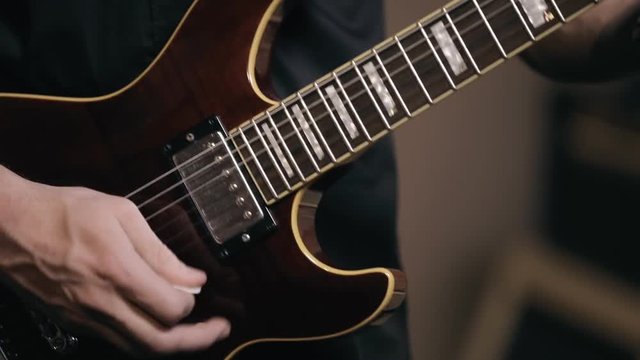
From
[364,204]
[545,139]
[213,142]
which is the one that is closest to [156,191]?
[213,142]

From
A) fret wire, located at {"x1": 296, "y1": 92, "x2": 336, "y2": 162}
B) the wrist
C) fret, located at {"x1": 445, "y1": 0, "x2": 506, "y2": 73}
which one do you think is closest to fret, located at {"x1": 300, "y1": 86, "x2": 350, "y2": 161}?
fret wire, located at {"x1": 296, "y1": 92, "x2": 336, "y2": 162}

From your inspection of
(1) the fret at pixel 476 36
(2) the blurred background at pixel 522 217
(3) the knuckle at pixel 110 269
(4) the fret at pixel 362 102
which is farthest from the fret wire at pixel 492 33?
A: (2) the blurred background at pixel 522 217

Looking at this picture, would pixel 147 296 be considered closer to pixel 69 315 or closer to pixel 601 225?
pixel 69 315

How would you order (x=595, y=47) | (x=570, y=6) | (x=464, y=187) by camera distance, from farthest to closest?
(x=464, y=187) → (x=595, y=47) → (x=570, y=6)

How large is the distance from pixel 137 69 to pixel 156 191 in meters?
0.12

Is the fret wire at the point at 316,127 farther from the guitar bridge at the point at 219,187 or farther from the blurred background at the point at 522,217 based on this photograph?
the blurred background at the point at 522,217

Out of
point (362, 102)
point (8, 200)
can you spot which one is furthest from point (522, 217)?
point (8, 200)

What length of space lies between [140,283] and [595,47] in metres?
0.45

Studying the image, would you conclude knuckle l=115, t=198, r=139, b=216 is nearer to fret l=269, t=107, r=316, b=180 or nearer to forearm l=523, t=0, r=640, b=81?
fret l=269, t=107, r=316, b=180

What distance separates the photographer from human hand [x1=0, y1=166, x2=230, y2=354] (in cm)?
60

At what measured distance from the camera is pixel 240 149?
0.62 m

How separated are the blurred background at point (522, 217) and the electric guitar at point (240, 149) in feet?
1.92

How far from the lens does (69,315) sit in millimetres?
626

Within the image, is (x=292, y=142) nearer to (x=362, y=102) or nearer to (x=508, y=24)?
(x=362, y=102)
